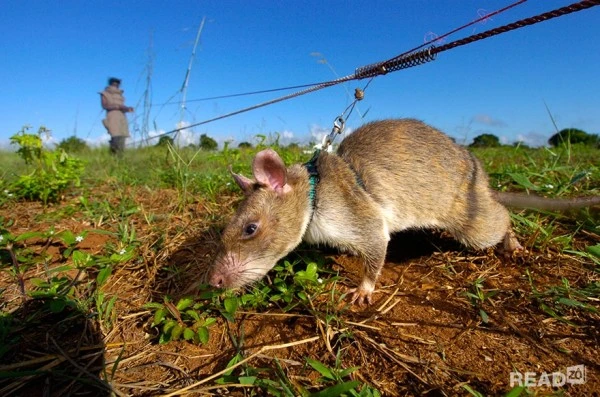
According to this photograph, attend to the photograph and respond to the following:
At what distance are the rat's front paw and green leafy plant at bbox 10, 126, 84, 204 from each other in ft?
11.9

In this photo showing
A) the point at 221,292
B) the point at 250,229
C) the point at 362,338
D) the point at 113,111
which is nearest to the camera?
the point at 362,338

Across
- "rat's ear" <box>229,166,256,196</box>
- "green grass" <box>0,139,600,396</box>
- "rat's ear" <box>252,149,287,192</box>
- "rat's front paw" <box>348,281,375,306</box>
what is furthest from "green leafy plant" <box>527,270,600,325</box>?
"rat's ear" <box>229,166,256,196</box>

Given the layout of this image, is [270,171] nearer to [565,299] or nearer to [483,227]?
[483,227]

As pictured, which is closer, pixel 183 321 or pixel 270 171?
pixel 183 321

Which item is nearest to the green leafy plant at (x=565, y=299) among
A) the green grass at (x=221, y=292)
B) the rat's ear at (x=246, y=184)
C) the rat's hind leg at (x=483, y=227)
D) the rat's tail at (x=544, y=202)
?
the green grass at (x=221, y=292)

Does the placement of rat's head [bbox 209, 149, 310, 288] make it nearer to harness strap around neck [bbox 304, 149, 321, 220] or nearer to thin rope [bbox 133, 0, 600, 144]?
harness strap around neck [bbox 304, 149, 321, 220]

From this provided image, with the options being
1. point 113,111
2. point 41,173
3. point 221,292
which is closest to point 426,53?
point 221,292

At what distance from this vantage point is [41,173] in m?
4.11

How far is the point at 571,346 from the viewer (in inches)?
73.3

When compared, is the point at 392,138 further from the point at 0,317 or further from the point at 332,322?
the point at 0,317

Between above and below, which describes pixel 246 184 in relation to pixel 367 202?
above

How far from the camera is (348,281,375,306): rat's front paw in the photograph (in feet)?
8.00

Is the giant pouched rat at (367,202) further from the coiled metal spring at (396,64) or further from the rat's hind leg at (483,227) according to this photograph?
the coiled metal spring at (396,64)

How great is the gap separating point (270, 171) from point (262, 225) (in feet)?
1.36
